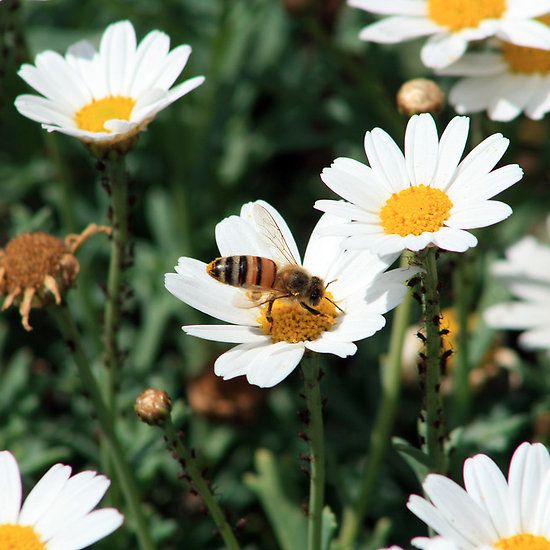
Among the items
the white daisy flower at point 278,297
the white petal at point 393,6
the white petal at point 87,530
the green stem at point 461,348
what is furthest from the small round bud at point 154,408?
the white petal at point 393,6

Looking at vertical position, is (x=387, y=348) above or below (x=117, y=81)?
below

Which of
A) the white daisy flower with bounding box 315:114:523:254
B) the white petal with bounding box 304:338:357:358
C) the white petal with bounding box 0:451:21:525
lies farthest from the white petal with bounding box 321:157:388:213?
the white petal with bounding box 0:451:21:525

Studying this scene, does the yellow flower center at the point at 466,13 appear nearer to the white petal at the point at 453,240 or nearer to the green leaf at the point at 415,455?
the white petal at the point at 453,240

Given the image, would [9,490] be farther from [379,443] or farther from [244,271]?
[379,443]

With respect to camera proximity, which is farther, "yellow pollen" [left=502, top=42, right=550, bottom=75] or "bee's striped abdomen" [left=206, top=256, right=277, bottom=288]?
"yellow pollen" [left=502, top=42, right=550, bottom=75]

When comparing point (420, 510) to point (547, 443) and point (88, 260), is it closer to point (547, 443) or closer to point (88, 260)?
point (547, 443)

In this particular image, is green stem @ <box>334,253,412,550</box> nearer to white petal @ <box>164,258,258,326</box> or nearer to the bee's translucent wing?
the bee's translucent wing

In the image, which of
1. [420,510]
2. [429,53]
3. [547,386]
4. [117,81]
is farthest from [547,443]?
[117,81]
